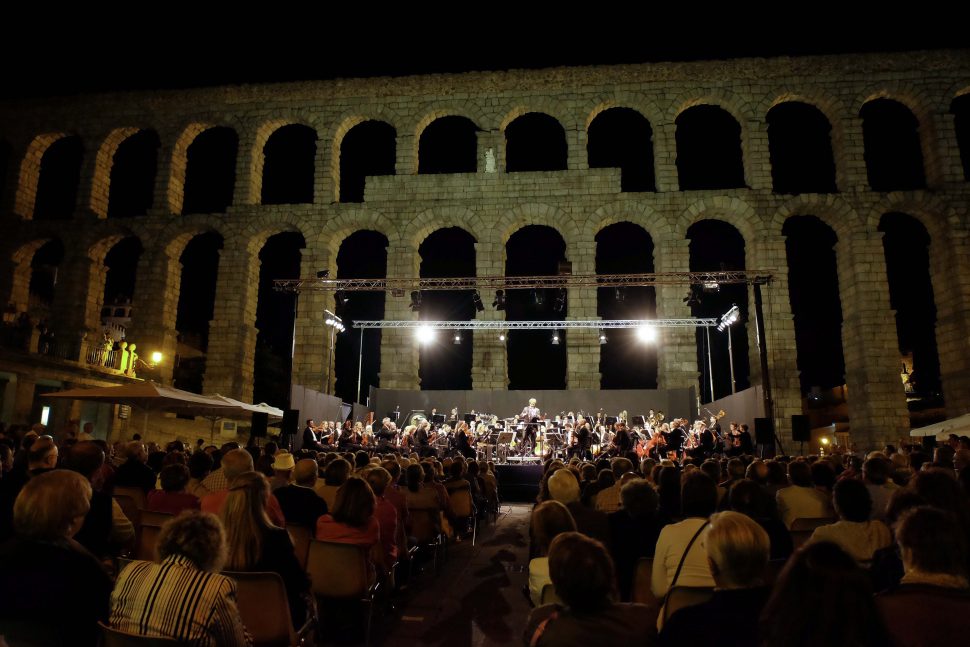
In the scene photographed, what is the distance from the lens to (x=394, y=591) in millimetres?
6039

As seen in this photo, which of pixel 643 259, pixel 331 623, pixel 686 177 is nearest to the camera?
pixel 331 623

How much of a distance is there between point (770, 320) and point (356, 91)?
17547 mm

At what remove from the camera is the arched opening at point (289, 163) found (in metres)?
26.7

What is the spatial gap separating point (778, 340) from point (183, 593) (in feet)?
69.7

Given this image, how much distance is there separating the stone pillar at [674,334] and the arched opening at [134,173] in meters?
21.8

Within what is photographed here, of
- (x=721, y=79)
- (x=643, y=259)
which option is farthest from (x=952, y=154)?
(x=643, y=259)

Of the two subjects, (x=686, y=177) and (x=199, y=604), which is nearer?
(x=199, y=604)

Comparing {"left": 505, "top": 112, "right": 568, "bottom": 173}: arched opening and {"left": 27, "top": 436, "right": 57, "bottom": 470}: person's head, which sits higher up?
{"left": 505, "top": 112, "right": 568, "bottom": 173}: arched opening

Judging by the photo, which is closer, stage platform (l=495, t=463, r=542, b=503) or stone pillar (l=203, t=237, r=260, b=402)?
stage platform (l=495, t=463, r=542, b=503)

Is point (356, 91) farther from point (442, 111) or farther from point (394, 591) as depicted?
point (394, 591)

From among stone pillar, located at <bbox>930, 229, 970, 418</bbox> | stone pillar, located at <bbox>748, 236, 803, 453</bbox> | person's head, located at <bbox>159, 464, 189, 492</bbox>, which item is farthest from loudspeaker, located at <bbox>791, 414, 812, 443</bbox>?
person's head, located at <bbox>159, 464, 189, 492</bbox>

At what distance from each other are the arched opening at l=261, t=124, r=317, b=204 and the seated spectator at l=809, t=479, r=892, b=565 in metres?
26.2

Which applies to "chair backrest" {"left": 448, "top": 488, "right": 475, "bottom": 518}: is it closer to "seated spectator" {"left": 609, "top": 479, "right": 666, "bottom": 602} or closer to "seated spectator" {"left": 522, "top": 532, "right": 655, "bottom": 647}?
"seated spectator" {"left": 609, "top": 479, "right": 666, "bottom": 602}

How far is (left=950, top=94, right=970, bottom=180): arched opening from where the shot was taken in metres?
22.6
